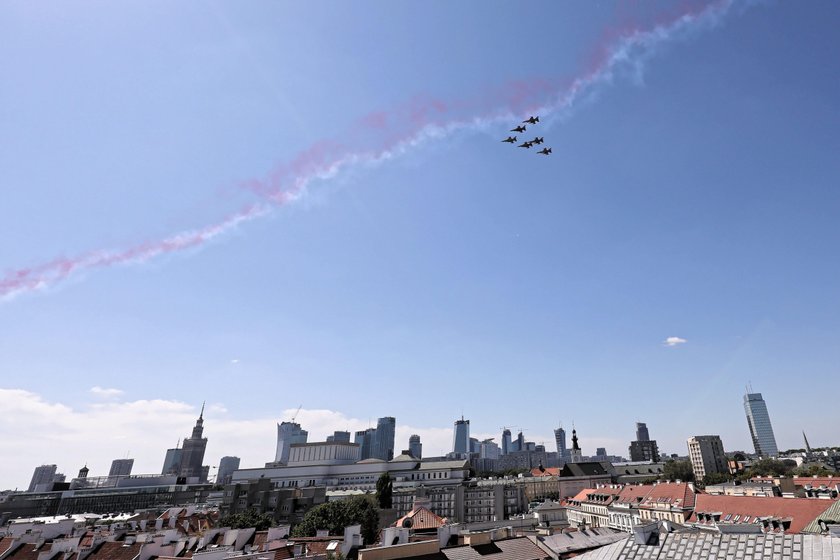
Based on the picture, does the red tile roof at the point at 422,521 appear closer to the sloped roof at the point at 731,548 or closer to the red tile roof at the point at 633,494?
the sloped roof at the point at 731,548

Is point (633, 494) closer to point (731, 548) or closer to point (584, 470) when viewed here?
point (731, 548)

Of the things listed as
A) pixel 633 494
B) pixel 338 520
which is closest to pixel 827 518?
pixel 633 494

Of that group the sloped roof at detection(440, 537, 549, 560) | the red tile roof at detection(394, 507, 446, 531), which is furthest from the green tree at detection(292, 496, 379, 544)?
the sloped roof at detection(440, 537, 549, 560)

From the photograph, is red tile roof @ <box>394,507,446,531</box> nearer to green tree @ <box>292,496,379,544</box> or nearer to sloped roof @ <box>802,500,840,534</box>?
green tree @ <box>292,496,379,544</box>

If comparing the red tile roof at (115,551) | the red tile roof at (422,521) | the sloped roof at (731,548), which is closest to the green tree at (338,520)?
the red tile roof at (422,521)

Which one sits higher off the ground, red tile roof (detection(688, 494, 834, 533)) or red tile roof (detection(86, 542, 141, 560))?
red tile roof (detection(688, 494, 834, 533))

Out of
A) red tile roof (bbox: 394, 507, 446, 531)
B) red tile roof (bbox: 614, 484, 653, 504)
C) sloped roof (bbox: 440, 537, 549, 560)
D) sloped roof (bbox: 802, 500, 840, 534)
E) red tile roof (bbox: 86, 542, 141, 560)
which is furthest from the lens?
red tile roof (bbox: 614, 484, 653, 504)
